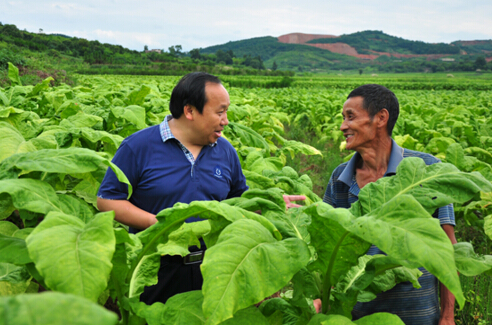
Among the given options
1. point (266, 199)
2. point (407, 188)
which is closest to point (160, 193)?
point (266, 199)

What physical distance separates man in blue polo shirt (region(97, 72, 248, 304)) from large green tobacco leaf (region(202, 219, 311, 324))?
1.11 meters

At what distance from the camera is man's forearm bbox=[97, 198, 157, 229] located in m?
2.24

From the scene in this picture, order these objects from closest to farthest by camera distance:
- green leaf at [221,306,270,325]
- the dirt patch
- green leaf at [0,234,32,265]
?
green leaf at [0,234,32,265], green leaf at [221,306,270,325], the dirt patch

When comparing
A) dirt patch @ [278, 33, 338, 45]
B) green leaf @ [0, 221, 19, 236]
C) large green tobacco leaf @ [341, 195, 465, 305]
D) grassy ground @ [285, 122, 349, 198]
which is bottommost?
grassy ground @ [285, 122, 349, 198]

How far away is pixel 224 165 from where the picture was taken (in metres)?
2.61

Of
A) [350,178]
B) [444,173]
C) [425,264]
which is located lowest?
[350,178]

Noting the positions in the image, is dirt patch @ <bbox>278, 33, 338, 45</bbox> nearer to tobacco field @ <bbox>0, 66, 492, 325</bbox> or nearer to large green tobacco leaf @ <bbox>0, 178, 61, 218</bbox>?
tobacco field @ <bbox>0, 66, 492, 325</bbox>

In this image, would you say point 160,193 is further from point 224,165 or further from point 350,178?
point 350,178

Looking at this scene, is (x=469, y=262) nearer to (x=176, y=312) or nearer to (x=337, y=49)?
(x=176, y=312)

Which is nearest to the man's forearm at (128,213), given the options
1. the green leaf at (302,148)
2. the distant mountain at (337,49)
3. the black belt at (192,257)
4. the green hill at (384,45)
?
the black belt at (192,257)

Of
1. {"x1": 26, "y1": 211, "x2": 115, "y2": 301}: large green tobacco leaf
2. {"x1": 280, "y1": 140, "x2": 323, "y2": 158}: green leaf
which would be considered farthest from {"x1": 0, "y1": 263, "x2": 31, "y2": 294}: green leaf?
{"x1": 280, "y1": 140, "x2": 323, "y2": 158}: green leaf

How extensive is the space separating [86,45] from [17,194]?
234 feet

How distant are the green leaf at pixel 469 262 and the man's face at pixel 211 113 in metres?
1.53

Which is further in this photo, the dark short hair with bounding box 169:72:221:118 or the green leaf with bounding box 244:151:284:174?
the green leaf with bounding box 244:151:284:174
